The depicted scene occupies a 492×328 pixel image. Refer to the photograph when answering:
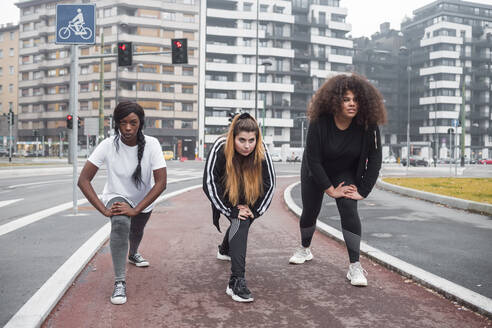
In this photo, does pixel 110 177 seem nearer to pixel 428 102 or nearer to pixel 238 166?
pixel 238 166

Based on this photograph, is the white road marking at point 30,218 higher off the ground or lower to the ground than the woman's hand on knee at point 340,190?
lower

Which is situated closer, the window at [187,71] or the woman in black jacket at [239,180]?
the woman in black jacket at [239,180]

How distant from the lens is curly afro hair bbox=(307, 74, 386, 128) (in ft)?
12.5

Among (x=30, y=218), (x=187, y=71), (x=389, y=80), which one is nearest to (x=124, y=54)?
(x=30, y=218)

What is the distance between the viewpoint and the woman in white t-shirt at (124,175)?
3512 millimetres

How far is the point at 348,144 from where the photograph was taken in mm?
3908

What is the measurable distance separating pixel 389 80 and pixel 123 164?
8605 centimetres

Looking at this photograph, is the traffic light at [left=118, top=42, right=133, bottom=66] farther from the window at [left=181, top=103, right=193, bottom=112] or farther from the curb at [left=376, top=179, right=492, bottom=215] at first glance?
the window at [left=181, top=103, right=193, bottom=112]

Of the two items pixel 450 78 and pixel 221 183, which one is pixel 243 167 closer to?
pixel 221 183

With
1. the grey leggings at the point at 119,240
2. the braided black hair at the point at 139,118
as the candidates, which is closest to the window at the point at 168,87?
the braided black hair at the point at 139,118

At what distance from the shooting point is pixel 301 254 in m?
4.62

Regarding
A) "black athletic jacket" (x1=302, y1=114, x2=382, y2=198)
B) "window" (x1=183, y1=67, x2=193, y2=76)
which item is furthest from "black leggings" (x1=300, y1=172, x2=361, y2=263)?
"window" (x1=183, y1=67, x2=193, y2=76)

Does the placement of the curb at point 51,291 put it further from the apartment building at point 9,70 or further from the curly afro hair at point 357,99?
the apartment building at point 9,70

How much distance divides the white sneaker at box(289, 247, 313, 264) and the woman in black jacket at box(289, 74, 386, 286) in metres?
0.68
